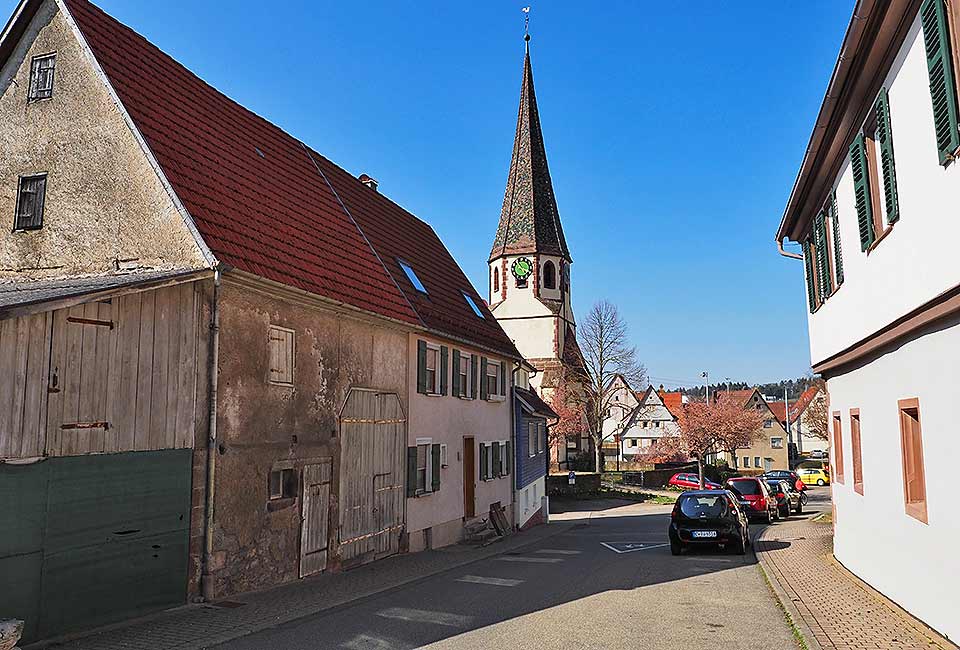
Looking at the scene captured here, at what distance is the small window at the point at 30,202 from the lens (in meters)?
13.4

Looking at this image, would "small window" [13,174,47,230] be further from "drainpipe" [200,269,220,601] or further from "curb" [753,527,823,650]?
"curb" [753,527,823,650]

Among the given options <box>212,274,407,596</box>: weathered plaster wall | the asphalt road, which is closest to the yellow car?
the asphalt road

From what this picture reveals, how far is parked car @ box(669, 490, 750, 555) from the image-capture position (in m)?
19.4

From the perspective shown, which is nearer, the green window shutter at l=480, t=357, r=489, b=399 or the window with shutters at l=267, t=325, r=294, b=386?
the window with shutters at l=267, t=325, r=294, b=386

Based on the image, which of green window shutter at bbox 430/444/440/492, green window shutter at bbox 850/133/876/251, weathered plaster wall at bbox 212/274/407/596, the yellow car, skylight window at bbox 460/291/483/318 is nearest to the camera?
green window shutter at bbox 850/133/876/251

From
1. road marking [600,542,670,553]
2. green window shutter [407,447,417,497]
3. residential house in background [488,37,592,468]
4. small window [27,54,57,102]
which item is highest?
residential house in background [488,37,592,468]

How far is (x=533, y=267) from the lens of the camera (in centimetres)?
6719

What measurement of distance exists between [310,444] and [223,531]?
292cm

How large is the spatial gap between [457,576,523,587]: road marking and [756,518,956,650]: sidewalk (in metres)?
4.62

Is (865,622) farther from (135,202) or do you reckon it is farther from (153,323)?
(135,202)

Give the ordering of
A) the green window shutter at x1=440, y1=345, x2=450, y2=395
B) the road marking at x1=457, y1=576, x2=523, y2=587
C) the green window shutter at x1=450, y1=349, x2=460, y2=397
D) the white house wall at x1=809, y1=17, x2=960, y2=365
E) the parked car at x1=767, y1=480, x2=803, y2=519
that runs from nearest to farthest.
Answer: the white house wall at x1=809, y1=17, x2=960, y2=365 < the road marking at x1=457, y1=576, x2=523, y2=587 < the green window shutter at x1=440, y1=345, x2=450, y2=395 < the green window shutter at x1=450, y1=349, x2=460, y2=397 < the parked car at x1=767, y1=480, x2=803, y2=519

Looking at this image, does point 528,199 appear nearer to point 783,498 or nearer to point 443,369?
point 783,498

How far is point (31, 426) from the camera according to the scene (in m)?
9.50

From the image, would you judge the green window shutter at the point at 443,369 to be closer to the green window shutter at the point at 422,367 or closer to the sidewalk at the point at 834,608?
the green window shutter at the point at 422,367
